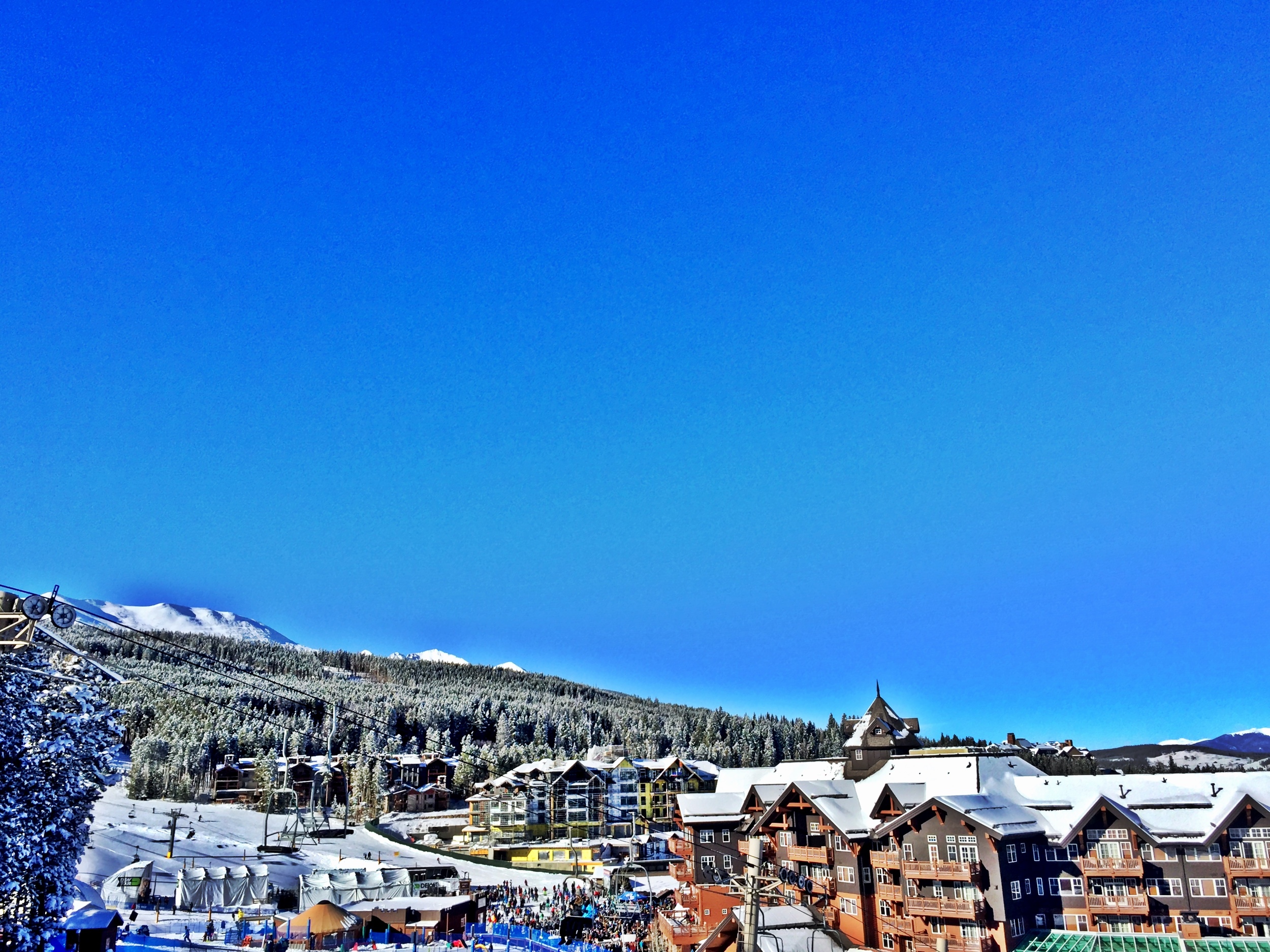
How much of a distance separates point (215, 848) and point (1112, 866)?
68081 millimetres

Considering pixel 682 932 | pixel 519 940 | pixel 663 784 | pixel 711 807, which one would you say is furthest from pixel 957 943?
pixel 663 784

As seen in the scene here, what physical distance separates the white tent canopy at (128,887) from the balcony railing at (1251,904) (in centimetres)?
6378

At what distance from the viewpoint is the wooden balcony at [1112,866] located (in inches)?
1857

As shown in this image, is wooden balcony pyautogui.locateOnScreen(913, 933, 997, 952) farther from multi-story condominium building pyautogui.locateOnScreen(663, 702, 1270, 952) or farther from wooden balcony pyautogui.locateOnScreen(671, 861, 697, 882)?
wooden balcony pyautogui.locateOnScreen(671, 861, 697, 882)

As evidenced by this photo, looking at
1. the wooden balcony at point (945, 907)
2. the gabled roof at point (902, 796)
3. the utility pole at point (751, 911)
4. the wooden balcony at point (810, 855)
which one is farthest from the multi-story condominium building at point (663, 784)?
the utility pole at point (751, 911)

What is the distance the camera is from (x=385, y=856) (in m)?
89.9

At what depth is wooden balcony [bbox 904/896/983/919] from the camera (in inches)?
1844

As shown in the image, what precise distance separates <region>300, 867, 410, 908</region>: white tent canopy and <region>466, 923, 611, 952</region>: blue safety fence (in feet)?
29.6

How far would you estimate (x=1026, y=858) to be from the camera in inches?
1906

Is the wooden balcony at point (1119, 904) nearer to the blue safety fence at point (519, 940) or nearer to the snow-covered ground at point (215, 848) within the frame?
the blue safety fence at point (519, 940)

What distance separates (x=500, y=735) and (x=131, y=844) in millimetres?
103200

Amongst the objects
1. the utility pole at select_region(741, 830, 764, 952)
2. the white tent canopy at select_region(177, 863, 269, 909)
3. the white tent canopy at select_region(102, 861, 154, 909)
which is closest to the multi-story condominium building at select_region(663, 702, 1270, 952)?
the utility pole at select_region(741, 830, 764, 952)

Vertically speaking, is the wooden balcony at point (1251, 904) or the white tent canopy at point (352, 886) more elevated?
the wooden balcony at point (1251, 904)

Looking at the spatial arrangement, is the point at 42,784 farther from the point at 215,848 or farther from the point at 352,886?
the point at 215,848
